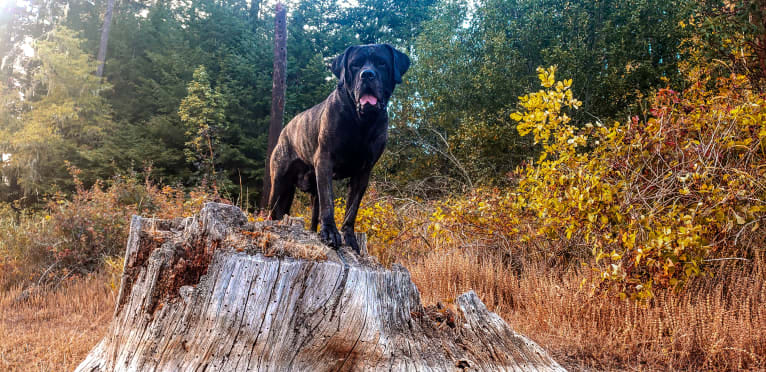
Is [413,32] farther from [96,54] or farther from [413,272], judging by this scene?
[413,272]

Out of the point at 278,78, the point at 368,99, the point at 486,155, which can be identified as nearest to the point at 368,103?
the point at 368,99

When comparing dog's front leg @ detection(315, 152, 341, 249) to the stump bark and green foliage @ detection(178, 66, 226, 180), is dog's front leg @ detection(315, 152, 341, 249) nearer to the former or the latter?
the stump bark

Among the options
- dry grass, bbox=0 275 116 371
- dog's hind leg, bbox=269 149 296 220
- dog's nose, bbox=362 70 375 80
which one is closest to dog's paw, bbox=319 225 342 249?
dog's nose, bbox=362 70 375 80

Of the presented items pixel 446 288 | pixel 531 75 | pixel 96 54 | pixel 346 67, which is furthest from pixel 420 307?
pixel 96 54

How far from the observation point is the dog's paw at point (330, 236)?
114 inches

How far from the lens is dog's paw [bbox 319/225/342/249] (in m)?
2.91

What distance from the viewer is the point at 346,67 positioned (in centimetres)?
336

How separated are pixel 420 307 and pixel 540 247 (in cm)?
339

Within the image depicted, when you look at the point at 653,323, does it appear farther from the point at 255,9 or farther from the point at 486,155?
the point at 255,9

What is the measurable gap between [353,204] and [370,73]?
1.01m

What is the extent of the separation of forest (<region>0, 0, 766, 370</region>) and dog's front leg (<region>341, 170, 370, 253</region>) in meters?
1.51

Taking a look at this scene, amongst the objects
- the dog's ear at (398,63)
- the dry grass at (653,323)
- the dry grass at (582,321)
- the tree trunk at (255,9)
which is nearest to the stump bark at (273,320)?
the dry grass at (582,321)

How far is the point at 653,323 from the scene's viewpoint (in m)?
3.38

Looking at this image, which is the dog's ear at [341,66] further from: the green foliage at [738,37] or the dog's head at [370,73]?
the green foliage at [738,37]
